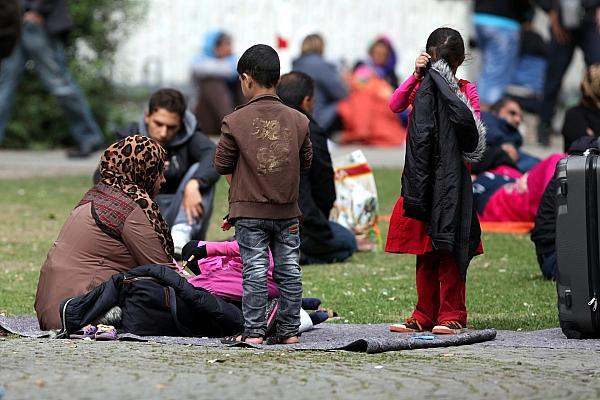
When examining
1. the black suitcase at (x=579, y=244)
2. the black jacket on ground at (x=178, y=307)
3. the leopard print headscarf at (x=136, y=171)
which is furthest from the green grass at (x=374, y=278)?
the leopard print headscarf at (x=136, y=171)

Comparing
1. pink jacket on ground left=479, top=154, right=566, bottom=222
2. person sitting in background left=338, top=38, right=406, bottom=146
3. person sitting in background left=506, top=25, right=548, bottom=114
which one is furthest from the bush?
pink jacket on ground left=479, top=154, right=566, bottom=222

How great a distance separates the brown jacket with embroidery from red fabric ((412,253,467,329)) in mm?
900

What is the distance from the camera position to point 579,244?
278 inches

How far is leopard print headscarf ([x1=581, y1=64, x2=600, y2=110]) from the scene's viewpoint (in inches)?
369

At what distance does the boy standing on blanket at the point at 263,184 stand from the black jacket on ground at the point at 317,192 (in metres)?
2.80

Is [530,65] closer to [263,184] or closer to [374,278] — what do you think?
[374,278]

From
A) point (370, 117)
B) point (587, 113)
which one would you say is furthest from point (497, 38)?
point (587, 113)

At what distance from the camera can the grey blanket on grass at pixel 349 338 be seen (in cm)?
666

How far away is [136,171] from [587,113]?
3510mm

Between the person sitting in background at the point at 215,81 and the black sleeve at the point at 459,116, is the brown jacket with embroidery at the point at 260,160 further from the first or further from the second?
the person sitting in background at the point at 215,81

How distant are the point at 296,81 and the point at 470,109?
2.53 metres

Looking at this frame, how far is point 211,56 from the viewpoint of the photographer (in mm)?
19766

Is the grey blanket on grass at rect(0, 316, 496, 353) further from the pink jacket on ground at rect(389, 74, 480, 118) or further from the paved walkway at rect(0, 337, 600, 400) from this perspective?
the pink jacket on ground at rect(389, 74, 480, 118)

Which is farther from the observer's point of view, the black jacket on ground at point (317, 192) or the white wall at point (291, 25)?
the white wall at point (291, 25)
